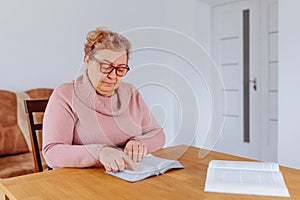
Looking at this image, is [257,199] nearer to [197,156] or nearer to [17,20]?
[197,156]

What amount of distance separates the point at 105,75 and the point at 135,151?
335mm

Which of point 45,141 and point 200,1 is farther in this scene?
point 200,1

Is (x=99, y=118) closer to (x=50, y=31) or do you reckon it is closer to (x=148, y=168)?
(x=148, y=168)

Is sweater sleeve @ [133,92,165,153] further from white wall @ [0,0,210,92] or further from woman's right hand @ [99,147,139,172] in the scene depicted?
white wall @ [0,0,210,92]

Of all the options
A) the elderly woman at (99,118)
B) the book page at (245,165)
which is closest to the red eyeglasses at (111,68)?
the elderly woman at (99,118)

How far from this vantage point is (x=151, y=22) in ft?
11.8

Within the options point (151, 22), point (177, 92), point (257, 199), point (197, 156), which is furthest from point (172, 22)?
point (257, 199)

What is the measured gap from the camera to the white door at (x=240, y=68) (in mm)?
3199

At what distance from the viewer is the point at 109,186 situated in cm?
89

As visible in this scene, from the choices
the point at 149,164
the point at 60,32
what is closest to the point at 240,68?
the point at 60,32

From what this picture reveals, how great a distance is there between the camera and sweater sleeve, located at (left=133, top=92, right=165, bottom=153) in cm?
129

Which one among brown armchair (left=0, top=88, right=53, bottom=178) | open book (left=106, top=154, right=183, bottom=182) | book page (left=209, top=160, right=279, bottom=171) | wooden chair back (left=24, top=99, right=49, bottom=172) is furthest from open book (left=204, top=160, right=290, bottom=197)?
brown armchair (left=0, top=88, right=53, bottom=178)

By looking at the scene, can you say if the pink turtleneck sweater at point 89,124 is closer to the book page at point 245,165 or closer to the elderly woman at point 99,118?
the elderly woman at point 99,118

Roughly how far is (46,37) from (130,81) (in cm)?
172
